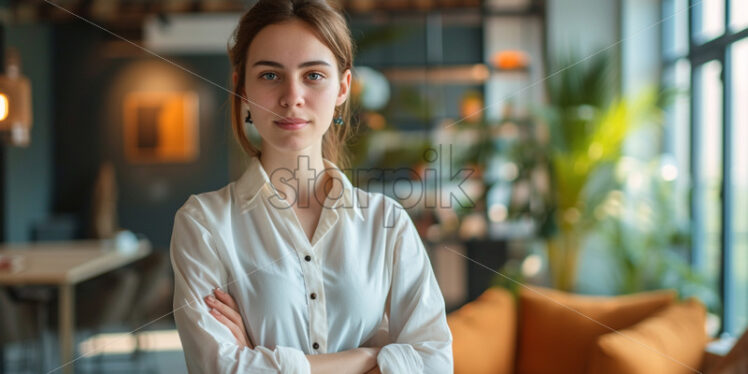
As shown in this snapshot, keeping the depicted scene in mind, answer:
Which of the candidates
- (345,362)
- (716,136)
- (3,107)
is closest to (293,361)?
(345,362)

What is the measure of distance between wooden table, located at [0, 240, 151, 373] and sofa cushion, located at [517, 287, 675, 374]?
105 cm

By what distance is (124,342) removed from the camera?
230 centimetres

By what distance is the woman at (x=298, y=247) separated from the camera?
53 centimetres

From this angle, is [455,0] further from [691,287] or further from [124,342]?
[124,342]

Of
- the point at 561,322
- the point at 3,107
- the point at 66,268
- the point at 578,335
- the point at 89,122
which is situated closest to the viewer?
the point at 3,107

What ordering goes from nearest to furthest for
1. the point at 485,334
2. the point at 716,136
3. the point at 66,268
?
the point at 485,334, the point at 66,268, the point at 716,136

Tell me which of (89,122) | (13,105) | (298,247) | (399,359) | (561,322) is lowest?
(561,322)

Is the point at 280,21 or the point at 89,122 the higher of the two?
the point at 89,122

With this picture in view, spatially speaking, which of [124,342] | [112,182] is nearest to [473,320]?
[124,342]

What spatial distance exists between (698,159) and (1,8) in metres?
3.41

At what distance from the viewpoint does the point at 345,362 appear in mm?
562

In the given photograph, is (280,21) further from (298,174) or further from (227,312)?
(227,312)

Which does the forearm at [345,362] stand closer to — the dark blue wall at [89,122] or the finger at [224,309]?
the finger at [224,309]

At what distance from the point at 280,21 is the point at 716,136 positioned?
2.23 metres
